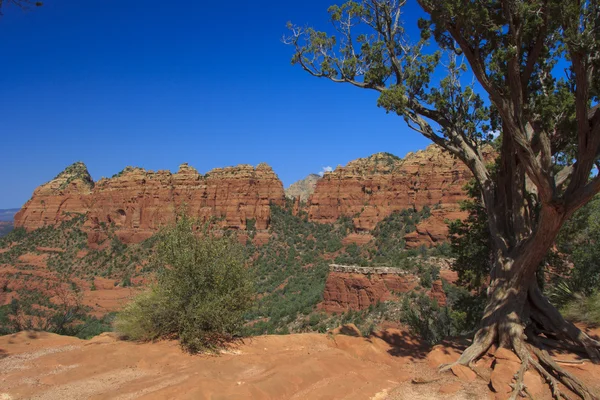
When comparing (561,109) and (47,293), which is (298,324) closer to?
(561,109)

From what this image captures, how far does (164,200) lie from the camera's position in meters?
66.4

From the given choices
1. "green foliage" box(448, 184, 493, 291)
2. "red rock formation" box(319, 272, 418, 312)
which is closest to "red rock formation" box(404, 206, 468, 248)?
"red rock formation" box(319, 272, 418, 312)

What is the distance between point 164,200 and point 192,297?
6005cm

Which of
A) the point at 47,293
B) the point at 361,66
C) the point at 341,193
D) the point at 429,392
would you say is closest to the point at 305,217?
the point at 341,193

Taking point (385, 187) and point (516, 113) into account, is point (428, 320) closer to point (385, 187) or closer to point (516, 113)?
point (516, 113)

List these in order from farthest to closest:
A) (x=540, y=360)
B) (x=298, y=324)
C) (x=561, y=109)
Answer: (x=298, y=324) < (x=561, y=109) < (x=540, y=360)

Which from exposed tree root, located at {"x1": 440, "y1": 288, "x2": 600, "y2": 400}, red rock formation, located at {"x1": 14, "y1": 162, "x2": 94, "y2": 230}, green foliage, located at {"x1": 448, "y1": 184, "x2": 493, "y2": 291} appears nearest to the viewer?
exposed tree root, located at {"x1": 440, "y1": 288, "x2": 600, "y2": 400}

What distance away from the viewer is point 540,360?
7.65m

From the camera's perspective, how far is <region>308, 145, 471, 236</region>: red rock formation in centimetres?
5366

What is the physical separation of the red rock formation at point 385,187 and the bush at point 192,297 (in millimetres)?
35776

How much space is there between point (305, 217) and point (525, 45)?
6034cm

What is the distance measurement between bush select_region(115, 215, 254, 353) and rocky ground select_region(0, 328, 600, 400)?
1.66ft

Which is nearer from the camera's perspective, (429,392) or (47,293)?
(429,392)

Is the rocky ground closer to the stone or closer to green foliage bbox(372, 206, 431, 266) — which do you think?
green foliage bbox(372, 206, 431, 266)
